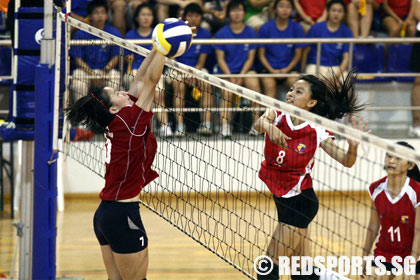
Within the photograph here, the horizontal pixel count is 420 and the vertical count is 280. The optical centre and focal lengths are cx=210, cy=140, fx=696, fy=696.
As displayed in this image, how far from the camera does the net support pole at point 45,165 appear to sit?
4676 mm

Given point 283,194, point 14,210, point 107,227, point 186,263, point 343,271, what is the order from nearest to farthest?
point 107,227 < point 283,194 < point 343,271 < point 186,263 < point 14,210

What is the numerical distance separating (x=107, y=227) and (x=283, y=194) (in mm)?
1413

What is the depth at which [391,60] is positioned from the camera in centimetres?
966

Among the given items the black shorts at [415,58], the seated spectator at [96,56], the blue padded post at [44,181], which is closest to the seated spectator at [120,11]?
the seated spectator at [96,56]

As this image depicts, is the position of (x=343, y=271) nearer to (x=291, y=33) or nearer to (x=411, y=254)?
(x=411, y=254)

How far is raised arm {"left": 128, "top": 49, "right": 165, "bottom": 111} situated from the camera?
420cm

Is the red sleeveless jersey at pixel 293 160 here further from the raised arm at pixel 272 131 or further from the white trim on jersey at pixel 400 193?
the white trim on jersey at pixel 400 193

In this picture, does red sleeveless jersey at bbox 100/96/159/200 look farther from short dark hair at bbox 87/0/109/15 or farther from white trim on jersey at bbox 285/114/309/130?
short dark hair at bbox 87/0/109/15

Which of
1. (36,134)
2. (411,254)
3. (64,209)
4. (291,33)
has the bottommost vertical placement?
(64,209)

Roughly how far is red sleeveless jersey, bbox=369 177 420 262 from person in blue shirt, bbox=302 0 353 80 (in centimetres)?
459

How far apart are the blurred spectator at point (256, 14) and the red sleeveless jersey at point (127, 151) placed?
5710mm

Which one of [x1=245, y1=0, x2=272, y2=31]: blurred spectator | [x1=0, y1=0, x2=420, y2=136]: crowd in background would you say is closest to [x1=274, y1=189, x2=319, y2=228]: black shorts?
[x1=0, y1=0, x2=420, y2=136]: crowd in background

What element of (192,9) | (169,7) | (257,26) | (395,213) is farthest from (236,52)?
(395,213)

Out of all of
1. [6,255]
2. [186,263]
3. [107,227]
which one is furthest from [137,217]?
[6,255]
